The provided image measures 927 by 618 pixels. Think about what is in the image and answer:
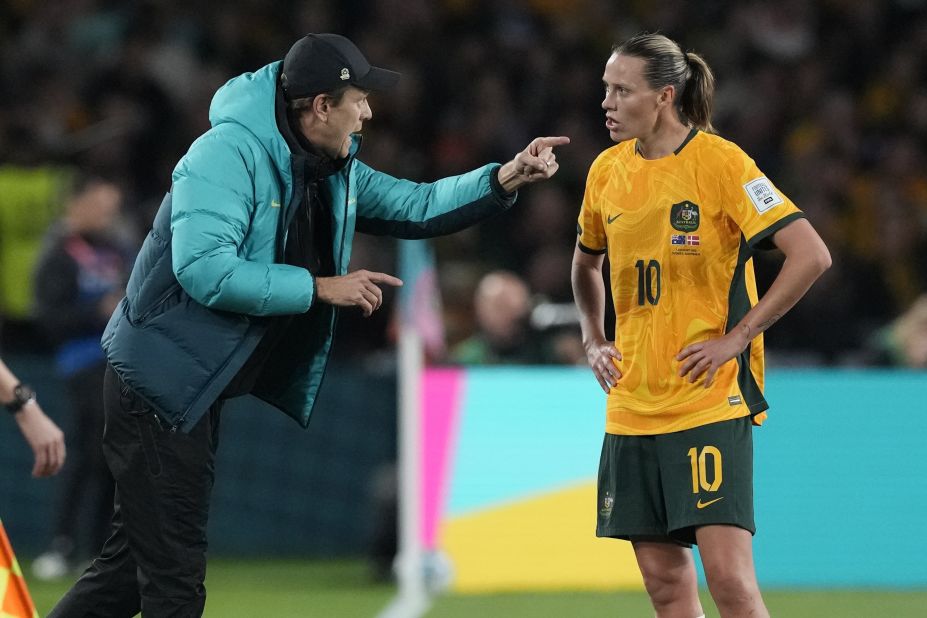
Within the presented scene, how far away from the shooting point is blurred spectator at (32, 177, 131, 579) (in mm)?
8727

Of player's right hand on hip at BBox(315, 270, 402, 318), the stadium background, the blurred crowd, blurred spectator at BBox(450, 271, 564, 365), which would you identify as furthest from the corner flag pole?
player's right hand on hip at BBox(315, 270, 402, 318)

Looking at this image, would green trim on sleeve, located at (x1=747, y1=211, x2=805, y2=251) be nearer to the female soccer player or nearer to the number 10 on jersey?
the female soccer player

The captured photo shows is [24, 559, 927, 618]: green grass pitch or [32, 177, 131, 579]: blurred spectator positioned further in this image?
[32, 177, 131, 579]: blurred spectator

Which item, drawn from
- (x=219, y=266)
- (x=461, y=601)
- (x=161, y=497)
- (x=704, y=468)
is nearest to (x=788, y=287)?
(x=704, y=468)

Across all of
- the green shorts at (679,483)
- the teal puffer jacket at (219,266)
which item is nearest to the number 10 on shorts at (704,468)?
the green shorts at (679,483)

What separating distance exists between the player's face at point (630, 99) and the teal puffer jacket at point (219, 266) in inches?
32.1

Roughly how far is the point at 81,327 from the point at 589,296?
4564mm

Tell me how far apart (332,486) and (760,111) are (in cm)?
517

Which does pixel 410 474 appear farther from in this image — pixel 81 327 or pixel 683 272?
pixel 683 272

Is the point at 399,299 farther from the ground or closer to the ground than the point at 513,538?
farther from the ground

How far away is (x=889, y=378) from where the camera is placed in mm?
8445

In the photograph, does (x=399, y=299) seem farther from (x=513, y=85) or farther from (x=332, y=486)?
(x=513, y=85)

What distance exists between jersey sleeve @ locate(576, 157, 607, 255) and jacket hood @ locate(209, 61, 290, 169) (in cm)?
103

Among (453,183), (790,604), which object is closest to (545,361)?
(790,604)
